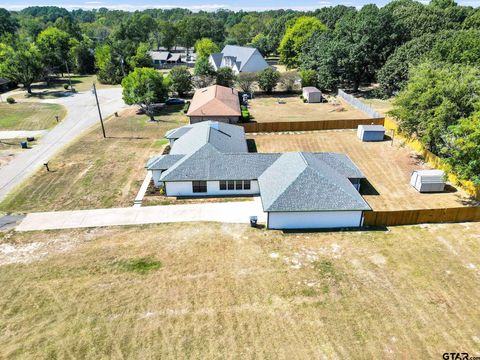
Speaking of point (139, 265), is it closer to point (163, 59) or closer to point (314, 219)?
point (314, 219)

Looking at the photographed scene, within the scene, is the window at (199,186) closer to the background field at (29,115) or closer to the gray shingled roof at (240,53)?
the background field at (29,115)

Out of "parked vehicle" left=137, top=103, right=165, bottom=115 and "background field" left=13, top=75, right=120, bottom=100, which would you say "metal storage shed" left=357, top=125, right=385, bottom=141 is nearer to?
"parked vehicle" left=137, top=103, right=165, bottom=115

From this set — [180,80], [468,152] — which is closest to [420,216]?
[468,152]

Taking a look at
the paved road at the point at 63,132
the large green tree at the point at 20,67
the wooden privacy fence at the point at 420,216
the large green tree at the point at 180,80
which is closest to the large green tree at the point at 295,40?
the large green tree at the point at 180,80

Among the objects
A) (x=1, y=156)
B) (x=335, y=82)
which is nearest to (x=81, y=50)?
(x=1, y=156)

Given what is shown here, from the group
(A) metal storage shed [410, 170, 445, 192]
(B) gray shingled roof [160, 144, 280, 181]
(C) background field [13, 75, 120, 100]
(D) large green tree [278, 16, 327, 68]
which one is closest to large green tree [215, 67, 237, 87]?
(D) large green tree [278, 16, 327, 68]

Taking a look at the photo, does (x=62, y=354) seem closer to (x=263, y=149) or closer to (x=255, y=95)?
(x=263, y=149)
